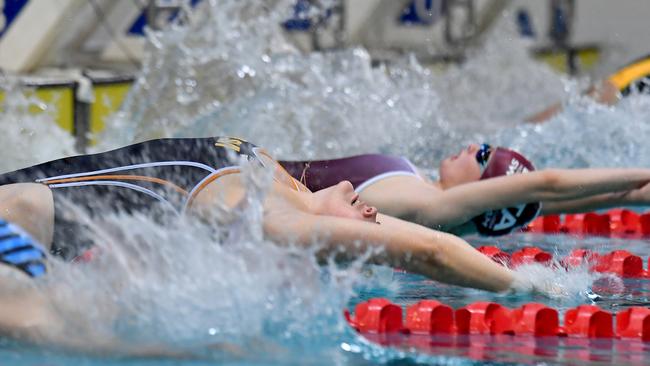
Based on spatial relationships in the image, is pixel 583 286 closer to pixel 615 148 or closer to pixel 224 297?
pixel 224 297

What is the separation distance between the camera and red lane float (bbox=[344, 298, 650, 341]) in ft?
8.59

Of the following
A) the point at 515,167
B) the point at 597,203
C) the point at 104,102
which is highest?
the point at 104,102

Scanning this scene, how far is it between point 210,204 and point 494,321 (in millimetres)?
760

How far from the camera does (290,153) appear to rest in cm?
Result: 515

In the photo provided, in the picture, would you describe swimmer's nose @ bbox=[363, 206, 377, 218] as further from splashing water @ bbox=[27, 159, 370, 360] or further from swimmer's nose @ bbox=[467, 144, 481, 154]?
swimmer's nose @ bbox=[467, 144, 481, 154]

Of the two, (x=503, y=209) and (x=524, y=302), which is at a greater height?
(x=503, y=209)

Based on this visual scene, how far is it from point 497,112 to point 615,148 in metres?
2.19

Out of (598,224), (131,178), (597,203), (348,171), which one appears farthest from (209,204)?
(598,224)

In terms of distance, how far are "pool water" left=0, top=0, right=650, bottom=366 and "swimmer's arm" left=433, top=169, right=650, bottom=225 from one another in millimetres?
311

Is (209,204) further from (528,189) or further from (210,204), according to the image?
(528,189)

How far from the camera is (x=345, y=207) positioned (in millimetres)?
2592

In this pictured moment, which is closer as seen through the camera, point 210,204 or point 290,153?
point 210,204

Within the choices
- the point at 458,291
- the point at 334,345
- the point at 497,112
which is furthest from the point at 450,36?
the point at 334,345

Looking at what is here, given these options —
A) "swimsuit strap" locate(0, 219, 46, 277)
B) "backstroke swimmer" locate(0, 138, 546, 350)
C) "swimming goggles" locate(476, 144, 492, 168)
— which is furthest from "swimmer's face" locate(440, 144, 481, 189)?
"swimsuit strap" locate(0, 219, 46, 277)
